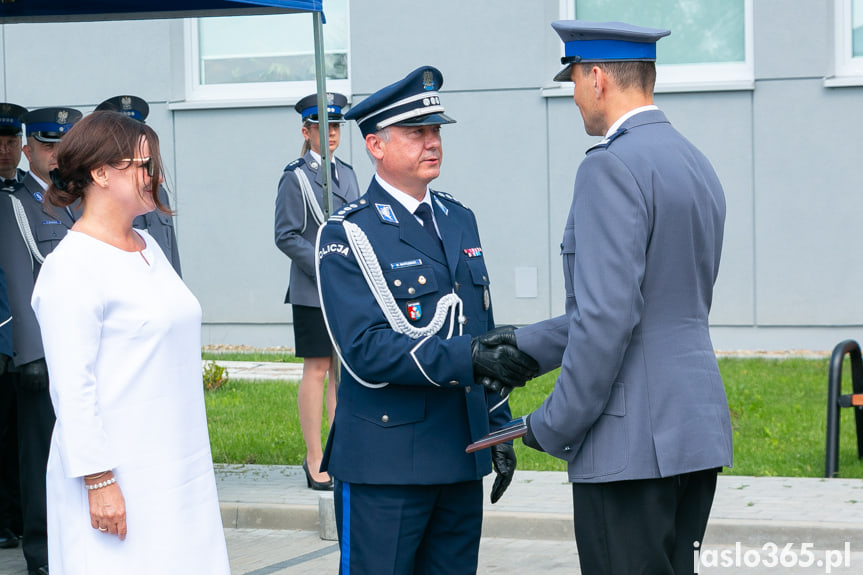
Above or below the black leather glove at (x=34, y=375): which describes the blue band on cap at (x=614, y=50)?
above

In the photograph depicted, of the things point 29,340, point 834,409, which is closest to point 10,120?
point 29,340

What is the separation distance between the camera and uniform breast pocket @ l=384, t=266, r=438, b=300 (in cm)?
352

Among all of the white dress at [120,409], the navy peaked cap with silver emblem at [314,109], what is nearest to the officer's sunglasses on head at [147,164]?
the white dress at [120,409]

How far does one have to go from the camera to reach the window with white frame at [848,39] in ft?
38.1

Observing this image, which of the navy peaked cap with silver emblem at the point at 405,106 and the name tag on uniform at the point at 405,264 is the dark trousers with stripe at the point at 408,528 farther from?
the navy peaked cap with silver emblem at the point at 405,106

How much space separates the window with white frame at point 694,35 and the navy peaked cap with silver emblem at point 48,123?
7099mm

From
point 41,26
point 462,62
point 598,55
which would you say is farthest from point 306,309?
point 41,26

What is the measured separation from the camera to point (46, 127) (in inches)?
240

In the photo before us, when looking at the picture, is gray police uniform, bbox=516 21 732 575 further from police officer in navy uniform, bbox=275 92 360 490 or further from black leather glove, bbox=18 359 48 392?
police officer in navy uniform, bbox=275 92 360 490

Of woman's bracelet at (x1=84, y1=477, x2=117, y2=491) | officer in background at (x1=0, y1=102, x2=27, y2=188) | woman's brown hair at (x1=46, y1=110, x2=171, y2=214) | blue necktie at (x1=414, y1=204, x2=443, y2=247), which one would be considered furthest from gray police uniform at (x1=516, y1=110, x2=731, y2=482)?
officer in background at (x1=0, y1=102, x2=27, y2=188)

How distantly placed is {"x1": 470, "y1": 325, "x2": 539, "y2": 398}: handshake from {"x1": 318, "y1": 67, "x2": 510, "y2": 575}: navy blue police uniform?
0.10ft

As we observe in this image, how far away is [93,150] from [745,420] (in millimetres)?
6383

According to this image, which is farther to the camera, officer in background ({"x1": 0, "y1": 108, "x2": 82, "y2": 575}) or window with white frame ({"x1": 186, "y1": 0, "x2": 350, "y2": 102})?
window with white frame ({"x1": 186, "y1": 0, "x2": 350, "y2": 102})

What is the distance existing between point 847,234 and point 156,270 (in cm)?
949
